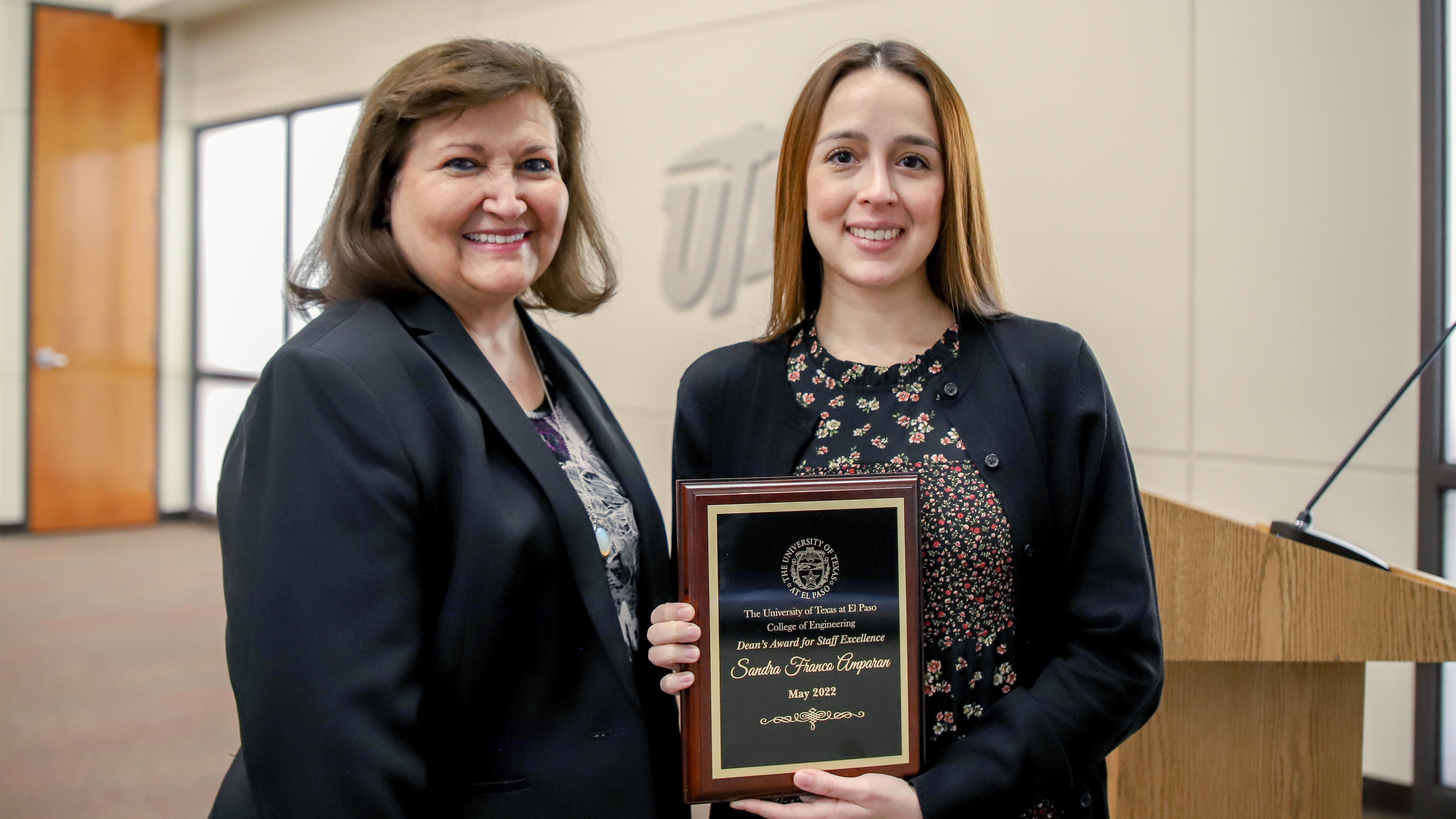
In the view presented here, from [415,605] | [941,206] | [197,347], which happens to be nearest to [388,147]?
[415,605]

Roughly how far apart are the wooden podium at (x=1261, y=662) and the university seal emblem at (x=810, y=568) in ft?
3.20

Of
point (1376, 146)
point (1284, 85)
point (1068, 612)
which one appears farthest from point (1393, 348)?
point (1068, 612)

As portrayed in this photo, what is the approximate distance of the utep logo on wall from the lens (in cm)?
443

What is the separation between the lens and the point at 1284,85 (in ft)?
10.6

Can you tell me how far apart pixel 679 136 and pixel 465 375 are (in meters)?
3.59

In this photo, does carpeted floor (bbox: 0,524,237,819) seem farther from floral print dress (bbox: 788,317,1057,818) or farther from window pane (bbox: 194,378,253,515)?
floral print dress (bbox: 788,317,1057,818)

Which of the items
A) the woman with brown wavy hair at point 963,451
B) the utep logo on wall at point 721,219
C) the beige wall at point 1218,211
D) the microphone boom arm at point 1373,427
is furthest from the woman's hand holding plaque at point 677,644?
the utep logo on wall at point 721,219

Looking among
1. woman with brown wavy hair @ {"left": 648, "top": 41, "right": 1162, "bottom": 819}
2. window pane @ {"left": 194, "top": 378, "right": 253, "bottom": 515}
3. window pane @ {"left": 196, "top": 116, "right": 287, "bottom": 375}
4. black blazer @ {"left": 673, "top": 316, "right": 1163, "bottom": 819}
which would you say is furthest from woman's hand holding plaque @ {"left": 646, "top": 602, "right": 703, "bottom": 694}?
Result: window pane @ {"left": 194, "top": 378, "right": 253, "bottom": 515}

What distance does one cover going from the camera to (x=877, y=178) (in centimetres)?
136

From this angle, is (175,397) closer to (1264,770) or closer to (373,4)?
(373,4)

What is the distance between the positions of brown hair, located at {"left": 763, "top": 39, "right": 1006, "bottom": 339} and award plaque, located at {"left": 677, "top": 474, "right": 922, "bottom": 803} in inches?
13.7

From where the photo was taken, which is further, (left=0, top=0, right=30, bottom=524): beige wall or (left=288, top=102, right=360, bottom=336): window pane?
(left=0, top=0, right=30, bottom=524): beige wall

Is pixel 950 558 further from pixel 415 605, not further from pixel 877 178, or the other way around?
pixel 415 605

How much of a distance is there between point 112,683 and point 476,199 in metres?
4.06
